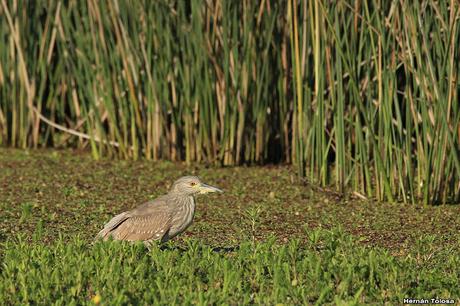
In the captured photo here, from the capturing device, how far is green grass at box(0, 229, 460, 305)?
19.0 ft

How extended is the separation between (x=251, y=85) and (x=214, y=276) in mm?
4303

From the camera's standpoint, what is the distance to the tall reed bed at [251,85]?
8609 millimetres

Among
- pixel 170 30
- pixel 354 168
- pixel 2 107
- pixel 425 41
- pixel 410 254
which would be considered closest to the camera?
pixel 410 254

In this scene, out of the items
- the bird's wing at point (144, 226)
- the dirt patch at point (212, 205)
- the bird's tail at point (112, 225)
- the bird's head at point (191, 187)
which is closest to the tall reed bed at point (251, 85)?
the dirt patch at point (212, 205)

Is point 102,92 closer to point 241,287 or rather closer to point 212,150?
point 212,150

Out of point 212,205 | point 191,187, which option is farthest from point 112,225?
point 212,205

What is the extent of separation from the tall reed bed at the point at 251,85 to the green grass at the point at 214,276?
7.33 ft

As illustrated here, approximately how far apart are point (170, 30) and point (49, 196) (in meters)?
1.98

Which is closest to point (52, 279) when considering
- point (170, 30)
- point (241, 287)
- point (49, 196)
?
point (241, 287)

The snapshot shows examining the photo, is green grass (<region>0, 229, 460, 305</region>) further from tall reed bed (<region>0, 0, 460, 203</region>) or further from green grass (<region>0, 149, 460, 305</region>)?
tall reed bed (<region>0, 0, 460, 203</region>)

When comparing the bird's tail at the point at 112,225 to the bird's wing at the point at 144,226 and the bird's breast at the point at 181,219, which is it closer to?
the bird's wing at the point at 144,226

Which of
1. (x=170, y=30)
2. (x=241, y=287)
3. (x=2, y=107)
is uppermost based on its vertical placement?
(x=170, y=30)

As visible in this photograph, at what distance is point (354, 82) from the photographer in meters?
8.62

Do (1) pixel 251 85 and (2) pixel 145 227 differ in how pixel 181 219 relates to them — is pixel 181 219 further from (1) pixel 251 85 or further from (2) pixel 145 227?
(1) pixel 251 85
